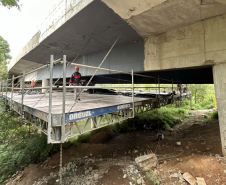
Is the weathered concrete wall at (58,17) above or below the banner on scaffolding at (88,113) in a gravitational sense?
above

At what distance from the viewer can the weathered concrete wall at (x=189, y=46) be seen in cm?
428

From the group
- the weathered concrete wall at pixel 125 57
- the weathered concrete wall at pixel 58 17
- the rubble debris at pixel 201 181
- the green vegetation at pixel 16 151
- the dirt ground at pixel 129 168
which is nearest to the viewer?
the rubble debris at pixel 201 181

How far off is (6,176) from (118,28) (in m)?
11.7

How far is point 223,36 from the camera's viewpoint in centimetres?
419

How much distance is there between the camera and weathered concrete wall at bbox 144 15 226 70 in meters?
4.28

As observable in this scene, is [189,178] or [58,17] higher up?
[58,17]

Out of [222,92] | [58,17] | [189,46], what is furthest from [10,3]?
[222,92]

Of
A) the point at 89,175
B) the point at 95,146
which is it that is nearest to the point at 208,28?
the point at 89,175

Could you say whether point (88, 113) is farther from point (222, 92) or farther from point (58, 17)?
point (58, 17)

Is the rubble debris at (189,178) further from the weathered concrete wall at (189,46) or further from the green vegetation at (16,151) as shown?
the green vegetation at (16,151)

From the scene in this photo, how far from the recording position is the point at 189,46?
4855 millimetres

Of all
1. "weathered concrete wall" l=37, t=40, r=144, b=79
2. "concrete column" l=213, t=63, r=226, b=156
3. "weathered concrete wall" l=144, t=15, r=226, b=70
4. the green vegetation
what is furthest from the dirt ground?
"weathered concrete wall" l=37, t=40, r=144, b=79

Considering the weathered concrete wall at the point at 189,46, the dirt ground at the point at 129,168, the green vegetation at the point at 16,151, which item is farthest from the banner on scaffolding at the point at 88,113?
the green vegetation at the point at 16,151

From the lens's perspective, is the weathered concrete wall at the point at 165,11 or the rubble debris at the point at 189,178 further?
the weathered concrete wall at the point at 165,11
